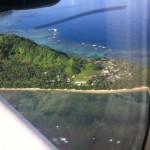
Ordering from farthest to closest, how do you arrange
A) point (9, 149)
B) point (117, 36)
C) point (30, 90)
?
point (117, 36) < point (30, 90) < point (9, 149)

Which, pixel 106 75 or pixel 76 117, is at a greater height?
pixel 106 75

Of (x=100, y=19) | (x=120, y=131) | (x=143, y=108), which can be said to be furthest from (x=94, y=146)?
(x=100, y=19)

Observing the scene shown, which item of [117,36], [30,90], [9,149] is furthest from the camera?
[117,36]

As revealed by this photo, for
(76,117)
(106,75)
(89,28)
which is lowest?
(76,117)

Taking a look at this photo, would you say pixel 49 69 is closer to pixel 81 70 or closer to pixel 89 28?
pixel 81 70

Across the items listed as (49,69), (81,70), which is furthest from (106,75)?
(49,69)

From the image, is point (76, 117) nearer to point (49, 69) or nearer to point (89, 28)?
point (49, 69)

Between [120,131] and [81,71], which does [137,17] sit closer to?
[81,71]
